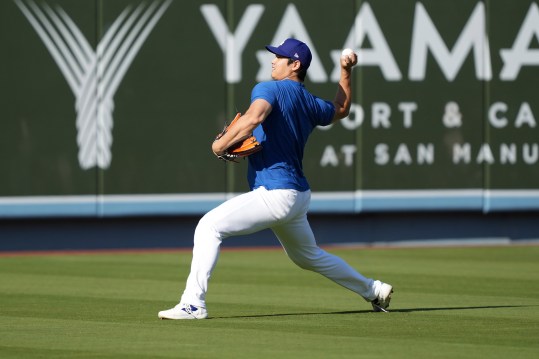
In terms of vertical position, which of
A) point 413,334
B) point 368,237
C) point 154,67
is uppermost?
point 154,67

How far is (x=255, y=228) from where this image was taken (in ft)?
31.4

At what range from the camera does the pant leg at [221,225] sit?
931 cm

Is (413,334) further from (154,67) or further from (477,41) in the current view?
(477,41)

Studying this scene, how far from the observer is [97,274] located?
46.3 ft

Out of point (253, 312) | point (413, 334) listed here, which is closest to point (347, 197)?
point (253, 312)

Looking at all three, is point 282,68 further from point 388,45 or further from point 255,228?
point 388,45

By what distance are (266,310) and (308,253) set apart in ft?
2.82

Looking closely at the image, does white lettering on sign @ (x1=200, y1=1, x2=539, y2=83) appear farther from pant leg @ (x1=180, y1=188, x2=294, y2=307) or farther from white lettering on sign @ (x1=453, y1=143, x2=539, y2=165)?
pant leg @ (x1=180, y1=188, x2=294, y2=307)

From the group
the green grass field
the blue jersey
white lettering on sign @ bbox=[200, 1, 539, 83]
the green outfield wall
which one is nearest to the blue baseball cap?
the blue jersey

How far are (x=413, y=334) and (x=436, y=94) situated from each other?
10.1 m

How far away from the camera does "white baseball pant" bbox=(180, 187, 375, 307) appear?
9336mm

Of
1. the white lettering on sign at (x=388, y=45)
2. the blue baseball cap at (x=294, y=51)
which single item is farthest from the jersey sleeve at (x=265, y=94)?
the white lettering on sign at (x=388, y=45)

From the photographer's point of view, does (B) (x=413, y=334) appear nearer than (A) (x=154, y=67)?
Yes

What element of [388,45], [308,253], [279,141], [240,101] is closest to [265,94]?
[279,141]
